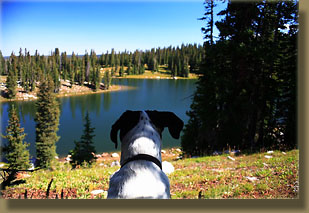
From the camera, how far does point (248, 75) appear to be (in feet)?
37.8

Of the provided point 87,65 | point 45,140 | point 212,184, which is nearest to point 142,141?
point 212,184

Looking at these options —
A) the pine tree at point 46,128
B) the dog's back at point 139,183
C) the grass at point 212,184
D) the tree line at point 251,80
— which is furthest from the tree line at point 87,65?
the dog's back at point 139,183

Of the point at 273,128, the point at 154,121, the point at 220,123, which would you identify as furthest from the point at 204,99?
the point at 154,121

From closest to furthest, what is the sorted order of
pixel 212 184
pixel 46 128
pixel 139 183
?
pixel 139 183 → pixel 212 184 → pixel 46 128

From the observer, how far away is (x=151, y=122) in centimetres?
282

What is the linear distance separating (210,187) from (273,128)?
888cm

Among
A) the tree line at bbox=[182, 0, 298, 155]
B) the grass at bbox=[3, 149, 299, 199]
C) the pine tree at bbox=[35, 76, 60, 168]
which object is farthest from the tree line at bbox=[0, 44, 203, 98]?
the grass at bbox=[3, 149, 299, 199]

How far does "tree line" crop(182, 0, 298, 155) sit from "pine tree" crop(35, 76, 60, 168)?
17.2 metres

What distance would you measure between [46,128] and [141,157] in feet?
80.7

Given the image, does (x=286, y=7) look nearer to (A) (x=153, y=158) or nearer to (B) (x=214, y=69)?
(B) (x=214, y=69)

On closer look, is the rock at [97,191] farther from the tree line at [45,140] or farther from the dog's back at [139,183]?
the tree line at [45,140]

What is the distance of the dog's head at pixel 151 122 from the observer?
279cm

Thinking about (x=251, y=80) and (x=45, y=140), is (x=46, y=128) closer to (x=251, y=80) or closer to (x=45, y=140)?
(x=45, y=140)

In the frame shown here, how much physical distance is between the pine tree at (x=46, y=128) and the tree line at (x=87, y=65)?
30.2 meters
